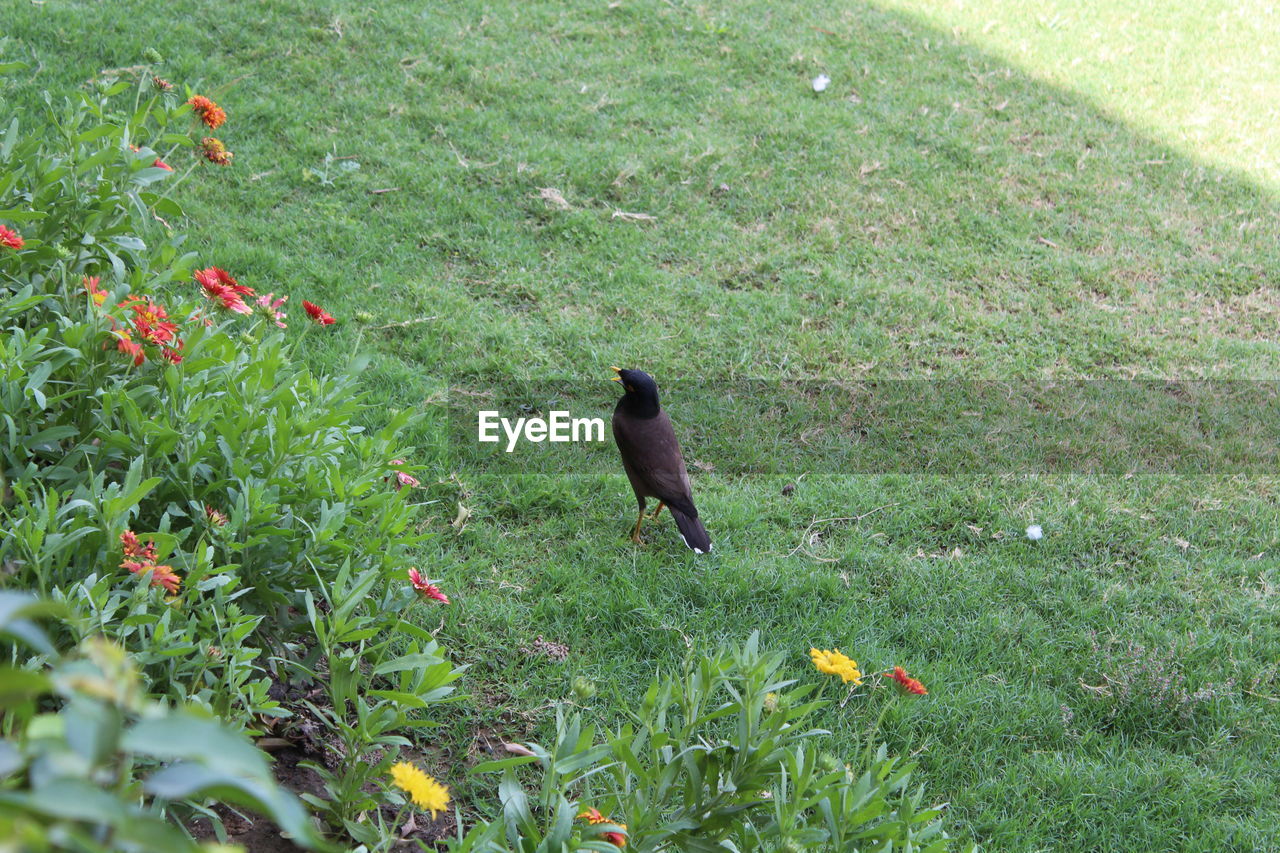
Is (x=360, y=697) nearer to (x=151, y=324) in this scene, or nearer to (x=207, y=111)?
(x=151, y=324)

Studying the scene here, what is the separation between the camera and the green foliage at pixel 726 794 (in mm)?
1827

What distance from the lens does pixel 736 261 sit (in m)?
5.39

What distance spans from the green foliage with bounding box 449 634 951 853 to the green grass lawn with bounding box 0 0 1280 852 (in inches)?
12.6

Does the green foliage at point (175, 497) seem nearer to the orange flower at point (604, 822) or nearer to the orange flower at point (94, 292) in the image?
the orange flower at point (94, 292)

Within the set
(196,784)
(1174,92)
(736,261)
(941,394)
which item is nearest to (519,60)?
(736,261)

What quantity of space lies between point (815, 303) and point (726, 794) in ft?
11.7

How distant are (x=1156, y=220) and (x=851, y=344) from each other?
253cm

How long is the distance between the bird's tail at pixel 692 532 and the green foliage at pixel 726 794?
1.41 m

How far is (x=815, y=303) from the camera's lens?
518 cm

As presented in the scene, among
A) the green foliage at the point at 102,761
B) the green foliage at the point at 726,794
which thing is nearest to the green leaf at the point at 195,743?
the green foliage at the point at 102,761

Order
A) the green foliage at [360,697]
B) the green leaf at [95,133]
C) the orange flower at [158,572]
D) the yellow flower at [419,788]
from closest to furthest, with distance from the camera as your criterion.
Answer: the yellow flower at [419,788]
the orange flower at [158,572]
the green foliage at [360,697]
the green leaf at [95,133]

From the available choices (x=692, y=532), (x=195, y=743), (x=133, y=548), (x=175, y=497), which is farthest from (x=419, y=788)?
(x=692, y=532)

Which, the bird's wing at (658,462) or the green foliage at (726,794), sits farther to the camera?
the bird's wing at (658,462)

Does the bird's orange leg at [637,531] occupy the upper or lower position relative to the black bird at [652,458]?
lower
